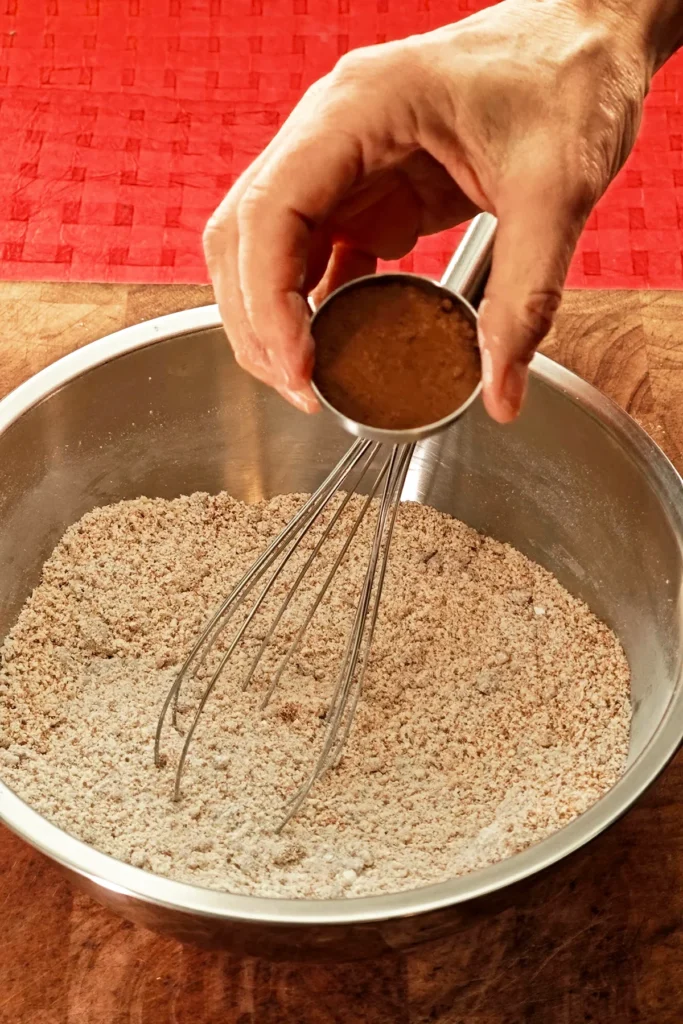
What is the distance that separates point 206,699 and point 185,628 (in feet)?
0.32

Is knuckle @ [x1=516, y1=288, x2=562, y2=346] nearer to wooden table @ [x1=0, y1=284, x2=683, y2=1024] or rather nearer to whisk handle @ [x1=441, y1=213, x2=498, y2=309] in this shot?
whisk handle @ [x1=441, y1=213, x2=498, y2=309]

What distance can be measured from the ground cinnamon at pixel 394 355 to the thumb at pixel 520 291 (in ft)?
0.08

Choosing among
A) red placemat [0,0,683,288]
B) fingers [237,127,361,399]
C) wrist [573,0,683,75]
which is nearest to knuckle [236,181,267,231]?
fingers [237,127,361,399]

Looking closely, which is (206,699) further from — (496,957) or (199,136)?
(199,136)

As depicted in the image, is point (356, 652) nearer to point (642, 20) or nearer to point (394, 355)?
point (394, 355)

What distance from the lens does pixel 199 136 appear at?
132cm

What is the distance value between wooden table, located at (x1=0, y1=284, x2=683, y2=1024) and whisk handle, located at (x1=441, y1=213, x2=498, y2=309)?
0.37 metres

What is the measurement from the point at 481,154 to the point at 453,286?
3.3 inches

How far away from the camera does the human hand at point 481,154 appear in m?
0.65

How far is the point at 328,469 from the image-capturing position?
1.09 meters

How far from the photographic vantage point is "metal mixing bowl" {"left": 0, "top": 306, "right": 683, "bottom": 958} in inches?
34.0

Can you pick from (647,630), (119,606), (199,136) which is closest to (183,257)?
(199,136)

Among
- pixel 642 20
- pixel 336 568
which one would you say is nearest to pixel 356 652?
pixel 336 568

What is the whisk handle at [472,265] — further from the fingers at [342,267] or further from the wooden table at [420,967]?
the wooden table at [420,967]
